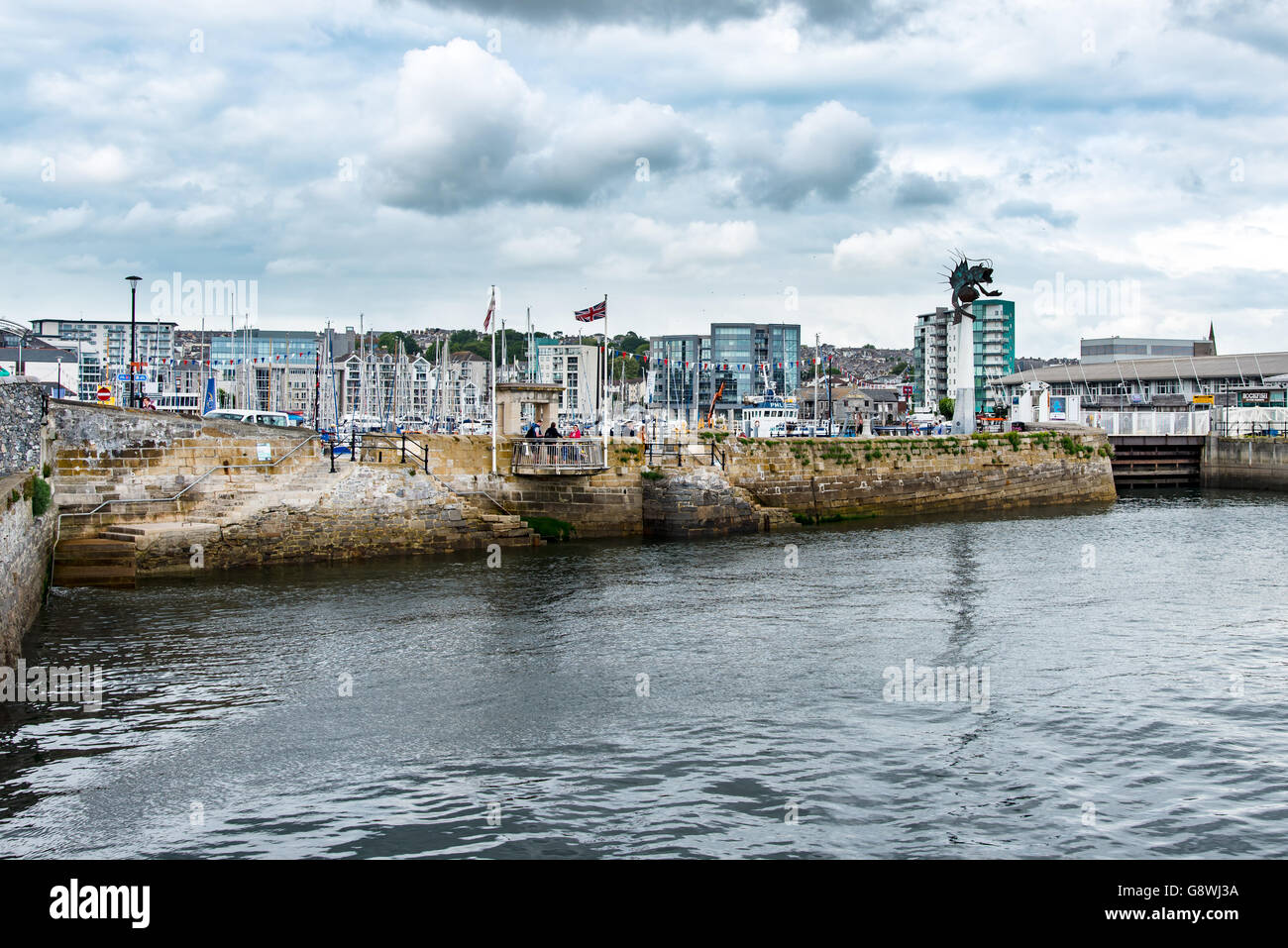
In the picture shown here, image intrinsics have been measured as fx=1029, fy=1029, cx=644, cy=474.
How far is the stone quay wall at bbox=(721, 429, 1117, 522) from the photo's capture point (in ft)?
135

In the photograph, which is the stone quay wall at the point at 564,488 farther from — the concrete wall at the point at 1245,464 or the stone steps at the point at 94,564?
the concrete wall at the point at 1245,464

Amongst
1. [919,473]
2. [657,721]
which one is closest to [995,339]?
[919,473]

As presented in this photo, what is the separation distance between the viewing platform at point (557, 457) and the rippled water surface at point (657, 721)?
8.64 m

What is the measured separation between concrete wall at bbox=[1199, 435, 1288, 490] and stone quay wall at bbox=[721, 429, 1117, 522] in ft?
38.2

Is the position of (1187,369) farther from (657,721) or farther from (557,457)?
(657,721)

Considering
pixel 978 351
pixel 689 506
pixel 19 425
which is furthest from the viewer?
pixel 978 351

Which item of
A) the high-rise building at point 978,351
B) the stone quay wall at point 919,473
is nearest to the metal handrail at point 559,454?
the stone quay wall at point 919,473

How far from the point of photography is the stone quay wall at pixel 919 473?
135ft

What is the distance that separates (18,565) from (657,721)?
1307 cm

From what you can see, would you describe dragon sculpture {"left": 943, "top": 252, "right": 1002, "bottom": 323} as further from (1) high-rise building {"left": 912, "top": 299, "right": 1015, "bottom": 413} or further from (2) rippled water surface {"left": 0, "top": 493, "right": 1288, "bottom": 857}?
(1) high-rise building {"left": 912, "top": 299, "right": 1015, "bottom": 413}

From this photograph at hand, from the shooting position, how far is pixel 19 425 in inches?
1001

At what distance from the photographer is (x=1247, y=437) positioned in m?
59.6

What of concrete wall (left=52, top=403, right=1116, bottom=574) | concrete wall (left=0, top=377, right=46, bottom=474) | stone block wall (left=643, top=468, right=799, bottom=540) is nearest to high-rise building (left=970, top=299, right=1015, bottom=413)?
concrete wall (left=52, top=403, right=1116, bottom=574)
